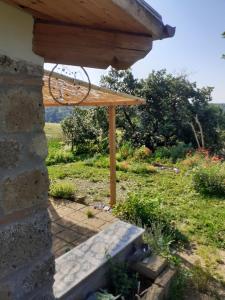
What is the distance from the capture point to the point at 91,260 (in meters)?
3.18

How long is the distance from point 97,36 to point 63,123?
45.3ft

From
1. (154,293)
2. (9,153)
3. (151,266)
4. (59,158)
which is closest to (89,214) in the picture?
(151,266)

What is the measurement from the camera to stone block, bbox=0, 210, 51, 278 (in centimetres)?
165

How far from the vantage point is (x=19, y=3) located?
1.49m

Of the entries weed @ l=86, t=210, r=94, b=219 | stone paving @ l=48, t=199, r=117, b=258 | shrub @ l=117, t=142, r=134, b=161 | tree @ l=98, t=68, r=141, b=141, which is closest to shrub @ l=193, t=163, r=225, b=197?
stone paving @ l=48, t=199, r=117, b=258

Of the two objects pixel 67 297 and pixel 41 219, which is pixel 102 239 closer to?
pixel 67 297

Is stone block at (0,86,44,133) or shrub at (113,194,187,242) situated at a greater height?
stone block at (0,86,44,133)

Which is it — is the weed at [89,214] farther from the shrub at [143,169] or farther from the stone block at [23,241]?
the shrub at [143,169]

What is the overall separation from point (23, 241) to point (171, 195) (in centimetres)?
619

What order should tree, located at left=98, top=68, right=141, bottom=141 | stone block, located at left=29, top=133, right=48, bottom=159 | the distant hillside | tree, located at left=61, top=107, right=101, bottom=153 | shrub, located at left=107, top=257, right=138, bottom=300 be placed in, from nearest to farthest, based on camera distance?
stone block, located at left=29, top=133, right=48, bottom=159 → shrub, located at left=107, top=257, right=138, bottom=300 → the distant hillside → tree, located at left=61, top=107, right=101, bottom=153 → tree, located at left=98, top=68, right=141, bottom=141

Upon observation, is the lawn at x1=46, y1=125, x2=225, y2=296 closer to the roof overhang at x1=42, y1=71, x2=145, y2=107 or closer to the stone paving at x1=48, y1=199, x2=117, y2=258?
the stone paving at x1=48, y1=199, x2=117, y2=258

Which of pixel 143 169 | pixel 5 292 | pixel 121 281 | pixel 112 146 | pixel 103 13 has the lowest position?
pixel 143 169

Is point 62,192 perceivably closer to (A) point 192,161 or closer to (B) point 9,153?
(B) point 9,153

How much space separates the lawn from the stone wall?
121 inches
